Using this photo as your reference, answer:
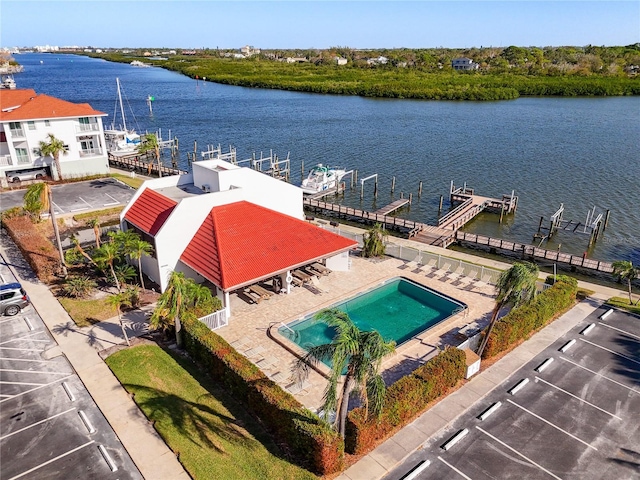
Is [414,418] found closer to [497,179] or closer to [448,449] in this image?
[448,449]

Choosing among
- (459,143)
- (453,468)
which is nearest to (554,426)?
(453,468)

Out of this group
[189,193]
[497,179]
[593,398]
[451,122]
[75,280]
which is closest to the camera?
[593,398]

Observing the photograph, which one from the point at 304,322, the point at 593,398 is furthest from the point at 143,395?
the point at 593,398

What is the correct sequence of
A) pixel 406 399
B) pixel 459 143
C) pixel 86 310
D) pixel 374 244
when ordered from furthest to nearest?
pixel 459 143 < pixel 374 244 < pixel 86 310 < pixel 406 399

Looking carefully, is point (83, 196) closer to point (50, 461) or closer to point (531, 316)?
point (50, 461)

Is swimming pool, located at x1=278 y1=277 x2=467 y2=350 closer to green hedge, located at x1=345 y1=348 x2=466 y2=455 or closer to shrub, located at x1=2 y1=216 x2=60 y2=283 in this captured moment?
green hedge, located at x1=345 y1=348 x2=466 y2=455
